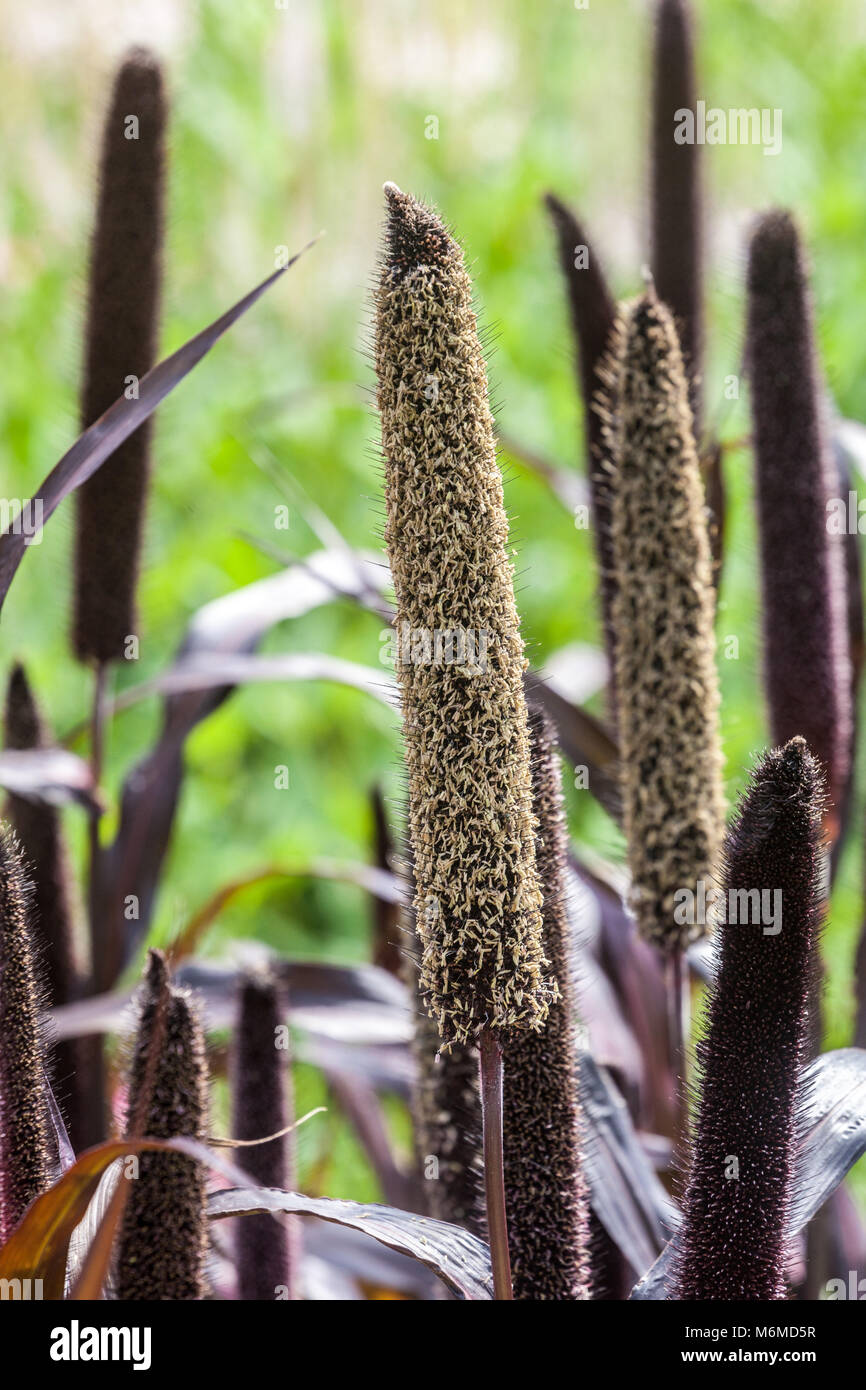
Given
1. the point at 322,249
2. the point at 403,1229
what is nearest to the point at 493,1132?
the point at 403,1229

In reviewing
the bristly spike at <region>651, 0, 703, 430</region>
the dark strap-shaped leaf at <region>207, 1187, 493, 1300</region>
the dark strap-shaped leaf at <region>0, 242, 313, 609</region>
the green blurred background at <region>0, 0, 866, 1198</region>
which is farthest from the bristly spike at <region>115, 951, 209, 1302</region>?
the green blurred background at <region>0, 0, 866, 1198</region>

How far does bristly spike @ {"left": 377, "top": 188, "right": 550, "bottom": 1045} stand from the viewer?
0.36 metres

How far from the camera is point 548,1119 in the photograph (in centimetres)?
46

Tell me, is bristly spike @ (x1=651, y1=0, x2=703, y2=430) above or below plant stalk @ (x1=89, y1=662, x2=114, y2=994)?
above

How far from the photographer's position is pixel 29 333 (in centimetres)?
217

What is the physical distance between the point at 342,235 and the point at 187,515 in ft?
1.72

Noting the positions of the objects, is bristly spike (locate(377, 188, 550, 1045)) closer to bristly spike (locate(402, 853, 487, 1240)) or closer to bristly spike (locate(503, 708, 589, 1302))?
bristly spike (locate(503, 708, 589, 1302))

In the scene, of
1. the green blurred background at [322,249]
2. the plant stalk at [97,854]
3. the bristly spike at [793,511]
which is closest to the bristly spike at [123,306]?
the plant stalk at [97,854]

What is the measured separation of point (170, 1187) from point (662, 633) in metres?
0.28

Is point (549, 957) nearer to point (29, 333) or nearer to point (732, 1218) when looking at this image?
point (732, 1218)

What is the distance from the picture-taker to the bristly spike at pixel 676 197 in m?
0.75

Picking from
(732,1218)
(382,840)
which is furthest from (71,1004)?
(732,1218)

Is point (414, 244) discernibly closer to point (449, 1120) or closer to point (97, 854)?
point (449, 1120)

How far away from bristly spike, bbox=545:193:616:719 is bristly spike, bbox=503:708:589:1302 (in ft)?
0.67
